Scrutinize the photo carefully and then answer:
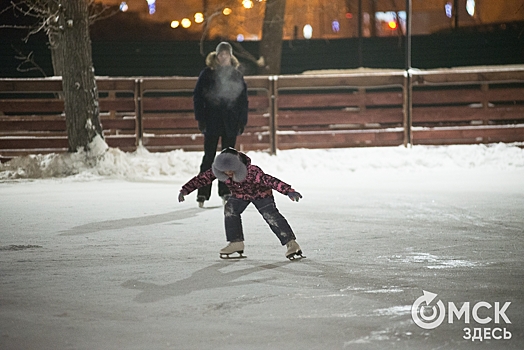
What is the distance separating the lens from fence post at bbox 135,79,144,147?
604 inches

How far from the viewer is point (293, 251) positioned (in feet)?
19.5

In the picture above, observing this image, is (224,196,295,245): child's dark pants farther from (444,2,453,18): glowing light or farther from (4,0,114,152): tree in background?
(444,2,453,18): glowing light

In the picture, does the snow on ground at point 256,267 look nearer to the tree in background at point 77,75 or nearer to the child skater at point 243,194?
the child skater at point 243,194

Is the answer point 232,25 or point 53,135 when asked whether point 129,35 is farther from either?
point 53,135

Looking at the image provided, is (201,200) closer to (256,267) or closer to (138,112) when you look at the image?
(256,267)

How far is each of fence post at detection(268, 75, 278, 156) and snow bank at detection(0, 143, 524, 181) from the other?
0.75 feet

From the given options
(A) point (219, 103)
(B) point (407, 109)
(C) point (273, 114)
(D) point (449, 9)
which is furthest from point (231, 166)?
(D) point (449, 9)

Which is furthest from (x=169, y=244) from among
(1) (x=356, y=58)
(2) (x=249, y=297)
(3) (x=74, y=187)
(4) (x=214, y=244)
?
(1) (x=356, y=58)

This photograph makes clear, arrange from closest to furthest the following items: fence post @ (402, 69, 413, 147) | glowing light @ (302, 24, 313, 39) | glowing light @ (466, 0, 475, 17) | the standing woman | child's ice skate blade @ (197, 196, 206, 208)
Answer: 1. the standing woman
2. child's ice skate blade @ (197, 196, 206, 208)
3. fence post @ (402, 69, 413, 147)
4. glowing light @ (466, 0, 475, 17)
5. glowing light @ (302, 24, 313, 39)

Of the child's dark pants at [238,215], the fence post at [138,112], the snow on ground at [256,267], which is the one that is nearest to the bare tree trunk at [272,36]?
the fence post at [138,112]

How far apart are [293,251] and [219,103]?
3.58 m

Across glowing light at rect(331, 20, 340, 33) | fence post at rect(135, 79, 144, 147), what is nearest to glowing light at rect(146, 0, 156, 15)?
glowing light at rect(331, 20, 340, 33)

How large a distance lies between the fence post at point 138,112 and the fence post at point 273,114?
96.4 inches

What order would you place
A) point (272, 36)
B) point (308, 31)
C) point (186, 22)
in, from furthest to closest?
point (308, 31) → point (186, 22) → point (272, 36)
